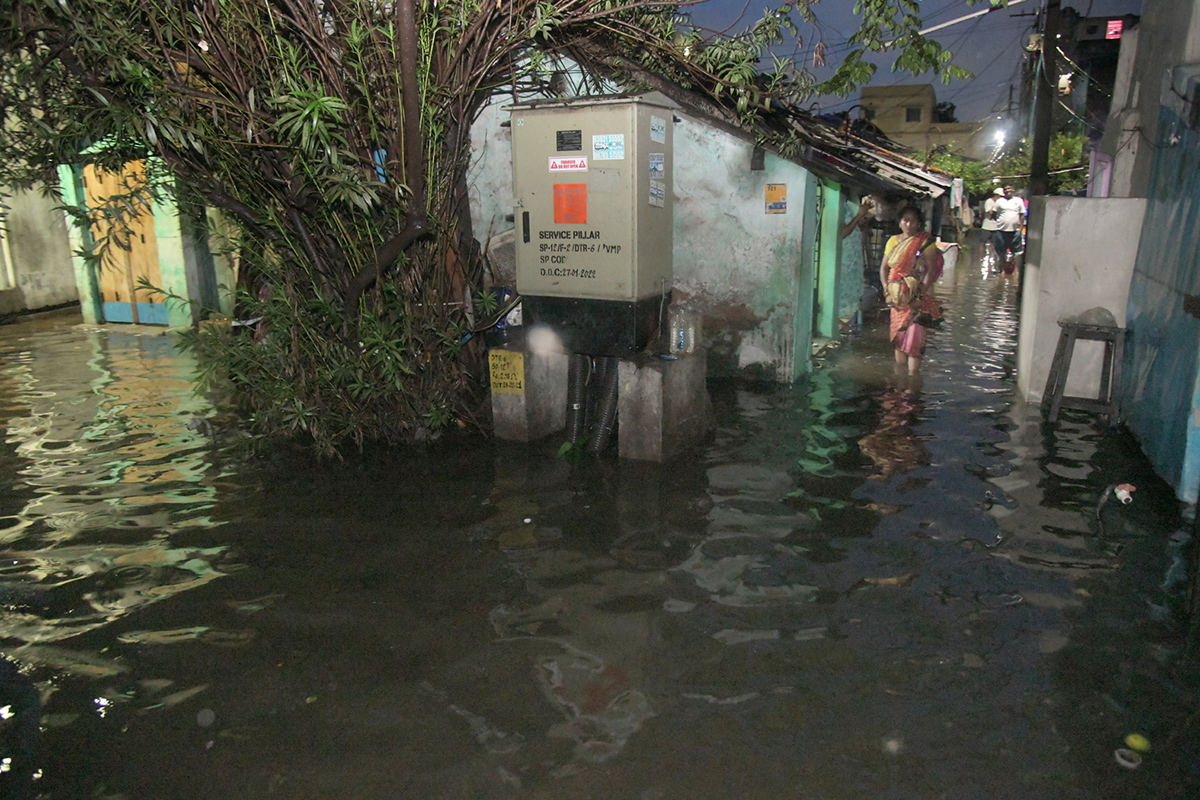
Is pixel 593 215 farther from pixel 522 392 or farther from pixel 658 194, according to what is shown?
pixel 522 392

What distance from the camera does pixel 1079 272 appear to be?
24.2ft

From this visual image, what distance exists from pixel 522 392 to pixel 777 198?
3.57 m

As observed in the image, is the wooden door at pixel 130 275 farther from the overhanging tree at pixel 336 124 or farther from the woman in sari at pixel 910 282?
the woman in sari at pixel 910 282

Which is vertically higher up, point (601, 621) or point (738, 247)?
point (738, 247)

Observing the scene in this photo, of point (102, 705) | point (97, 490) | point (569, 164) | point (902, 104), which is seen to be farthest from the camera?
point (902, 104)

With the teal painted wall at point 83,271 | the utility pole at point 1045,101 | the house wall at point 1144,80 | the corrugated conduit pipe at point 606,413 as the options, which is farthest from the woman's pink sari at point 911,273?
the teal painted wall at point 83,271

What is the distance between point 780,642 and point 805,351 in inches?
232

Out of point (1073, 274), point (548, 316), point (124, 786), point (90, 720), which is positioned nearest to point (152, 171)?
point (548, 316)

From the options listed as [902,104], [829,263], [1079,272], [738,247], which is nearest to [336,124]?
[738,247]

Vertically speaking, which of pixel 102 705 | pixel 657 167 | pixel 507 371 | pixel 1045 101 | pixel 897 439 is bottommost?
pixel 102 705

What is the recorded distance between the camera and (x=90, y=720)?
128 inches

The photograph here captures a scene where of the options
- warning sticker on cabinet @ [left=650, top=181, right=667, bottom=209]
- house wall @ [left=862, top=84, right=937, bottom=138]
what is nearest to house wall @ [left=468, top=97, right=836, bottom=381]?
warning sticker on cabinet @ [left=650, top=181, right=667, bottom=209]

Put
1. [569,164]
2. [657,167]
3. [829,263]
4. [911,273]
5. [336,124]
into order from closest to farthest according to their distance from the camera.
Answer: [336,124], [569,164], [657,167], [911,273], [829,263]

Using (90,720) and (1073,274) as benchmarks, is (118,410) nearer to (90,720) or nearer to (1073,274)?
(90,720)
